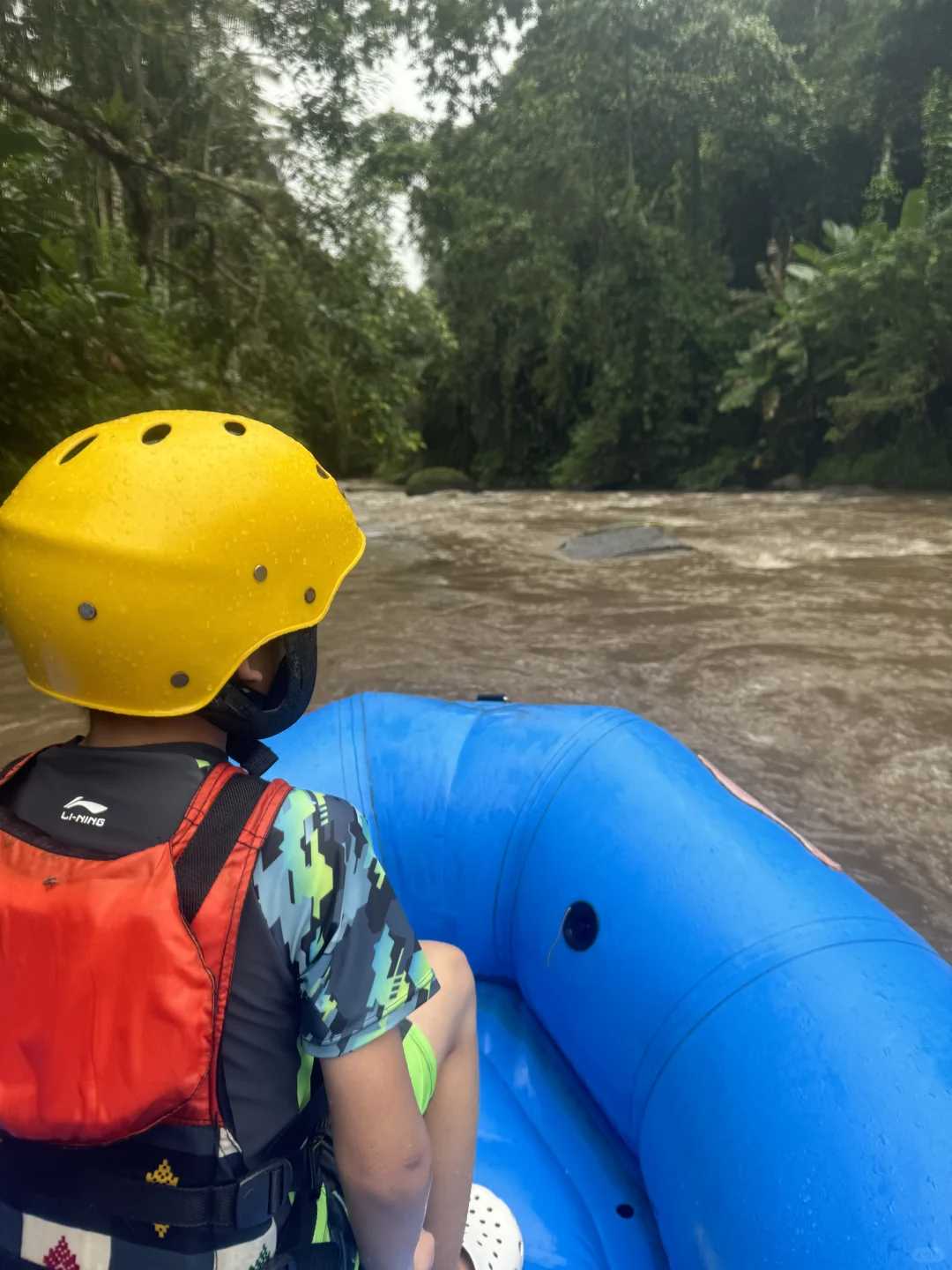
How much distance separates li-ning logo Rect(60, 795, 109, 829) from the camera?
719mm

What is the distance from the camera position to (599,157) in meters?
15.3

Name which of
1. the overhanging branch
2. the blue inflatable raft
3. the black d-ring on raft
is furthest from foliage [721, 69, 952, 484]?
the black d-ring on raft

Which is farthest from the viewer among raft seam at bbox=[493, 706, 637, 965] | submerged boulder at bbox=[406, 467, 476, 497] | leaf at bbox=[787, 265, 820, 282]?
submerged boulder at bbox=[406, 467, 476, 497]

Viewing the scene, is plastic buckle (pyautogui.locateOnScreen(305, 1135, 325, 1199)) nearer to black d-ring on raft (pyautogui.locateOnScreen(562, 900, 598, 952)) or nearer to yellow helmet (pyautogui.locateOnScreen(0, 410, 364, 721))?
yellow helmet (pyautogui.locateOnScreen(0, 410, 364, 721))

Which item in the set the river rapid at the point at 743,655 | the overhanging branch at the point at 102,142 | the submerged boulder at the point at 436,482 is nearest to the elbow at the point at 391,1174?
the river rapid at the point at 743,655

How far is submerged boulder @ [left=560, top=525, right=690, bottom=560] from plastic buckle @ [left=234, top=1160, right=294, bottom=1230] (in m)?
7.77

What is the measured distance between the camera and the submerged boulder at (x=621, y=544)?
8.51 meters

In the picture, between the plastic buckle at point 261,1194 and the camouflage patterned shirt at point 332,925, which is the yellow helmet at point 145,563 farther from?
the plastic buckle at point 261,1194

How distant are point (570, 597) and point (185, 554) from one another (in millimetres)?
6049

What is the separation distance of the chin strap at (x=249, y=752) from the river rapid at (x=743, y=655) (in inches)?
79.3

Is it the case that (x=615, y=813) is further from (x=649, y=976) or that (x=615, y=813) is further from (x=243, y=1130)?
(x=243, y=1130)

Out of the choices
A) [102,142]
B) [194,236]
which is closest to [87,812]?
[102,142]

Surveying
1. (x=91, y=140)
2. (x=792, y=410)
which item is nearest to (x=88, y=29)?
(x=91, y=140)

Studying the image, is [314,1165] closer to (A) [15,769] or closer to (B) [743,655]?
(A) [15,769]
